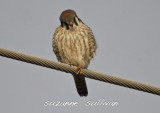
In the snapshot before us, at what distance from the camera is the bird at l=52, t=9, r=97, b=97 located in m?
8.16

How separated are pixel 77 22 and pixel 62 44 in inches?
19.5

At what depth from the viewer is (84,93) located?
9.02 m

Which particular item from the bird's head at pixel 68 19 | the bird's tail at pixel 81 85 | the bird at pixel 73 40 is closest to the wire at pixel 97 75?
the bird at pixel 73 40

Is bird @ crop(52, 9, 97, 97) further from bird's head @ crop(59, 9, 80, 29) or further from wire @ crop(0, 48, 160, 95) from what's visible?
wire @ crop(0, 48, 160, 95)

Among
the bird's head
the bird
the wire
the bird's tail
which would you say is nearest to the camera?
the wire

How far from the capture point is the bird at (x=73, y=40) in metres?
8.16

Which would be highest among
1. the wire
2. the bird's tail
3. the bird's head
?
the bird's head

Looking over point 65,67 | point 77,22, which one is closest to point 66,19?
point 77,22

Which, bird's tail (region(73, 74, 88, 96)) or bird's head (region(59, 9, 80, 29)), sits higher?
bird's head (region(59, 9, 80, 29))

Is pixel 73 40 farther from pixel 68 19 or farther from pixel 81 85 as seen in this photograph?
pixel 81 85

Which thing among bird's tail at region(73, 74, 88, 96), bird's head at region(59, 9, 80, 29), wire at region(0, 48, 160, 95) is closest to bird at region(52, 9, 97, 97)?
bird's head at region(59, 9, 80, 29)

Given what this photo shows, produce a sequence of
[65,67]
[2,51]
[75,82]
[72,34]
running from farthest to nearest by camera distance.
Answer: [75,82] < [72,34] < [65,67] < [2,51]

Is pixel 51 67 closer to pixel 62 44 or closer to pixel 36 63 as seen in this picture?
pixel 36 63

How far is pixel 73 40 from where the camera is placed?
810cm
